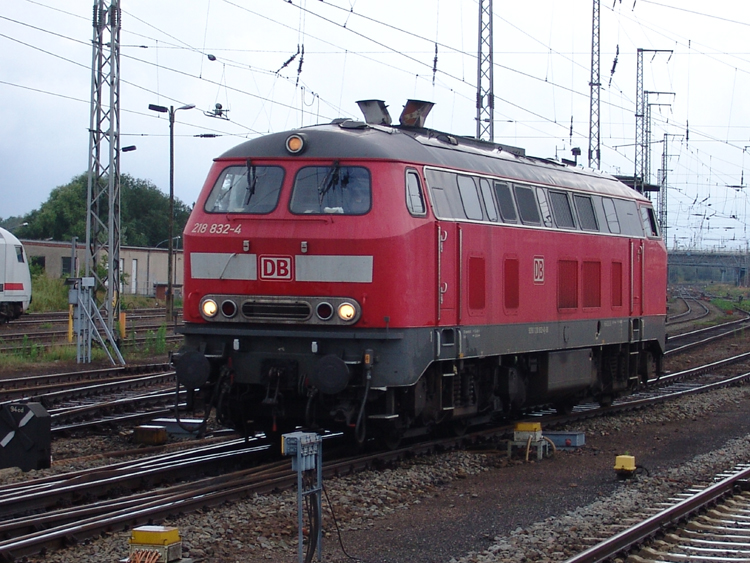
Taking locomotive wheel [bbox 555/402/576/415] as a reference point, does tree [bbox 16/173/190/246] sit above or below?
above

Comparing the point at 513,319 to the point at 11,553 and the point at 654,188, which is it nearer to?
the point at 11,553

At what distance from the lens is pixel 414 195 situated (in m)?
11.9

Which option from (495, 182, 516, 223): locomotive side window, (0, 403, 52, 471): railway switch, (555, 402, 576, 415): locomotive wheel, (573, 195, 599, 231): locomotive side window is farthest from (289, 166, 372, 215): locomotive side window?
(555, 402, 576, 415): locomotive wheel

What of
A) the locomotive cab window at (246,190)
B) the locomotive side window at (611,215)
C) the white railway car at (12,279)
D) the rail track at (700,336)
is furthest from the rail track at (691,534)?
the white railway car at (12,279)

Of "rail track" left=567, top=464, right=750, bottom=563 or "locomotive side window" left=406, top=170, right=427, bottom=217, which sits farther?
"locomotive side window" left=406, top=170, right=427, bottom=217

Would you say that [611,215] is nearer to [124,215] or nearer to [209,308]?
[209,308]

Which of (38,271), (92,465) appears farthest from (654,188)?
(38,271)

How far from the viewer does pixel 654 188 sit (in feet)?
85.3

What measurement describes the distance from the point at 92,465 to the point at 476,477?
4.43 meters

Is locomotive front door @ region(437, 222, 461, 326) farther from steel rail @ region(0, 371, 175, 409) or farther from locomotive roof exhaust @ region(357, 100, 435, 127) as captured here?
steel rail @ region(0, 371, 175, 409)

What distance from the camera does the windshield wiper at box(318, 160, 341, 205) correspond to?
463 inches

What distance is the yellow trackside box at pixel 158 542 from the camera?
7246 millimetres

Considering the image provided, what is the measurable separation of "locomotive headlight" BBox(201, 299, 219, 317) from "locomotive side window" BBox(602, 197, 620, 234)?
784 cm

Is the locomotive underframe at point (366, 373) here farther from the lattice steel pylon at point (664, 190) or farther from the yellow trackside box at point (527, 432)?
the lattice steel pylon at point (664, 190)
